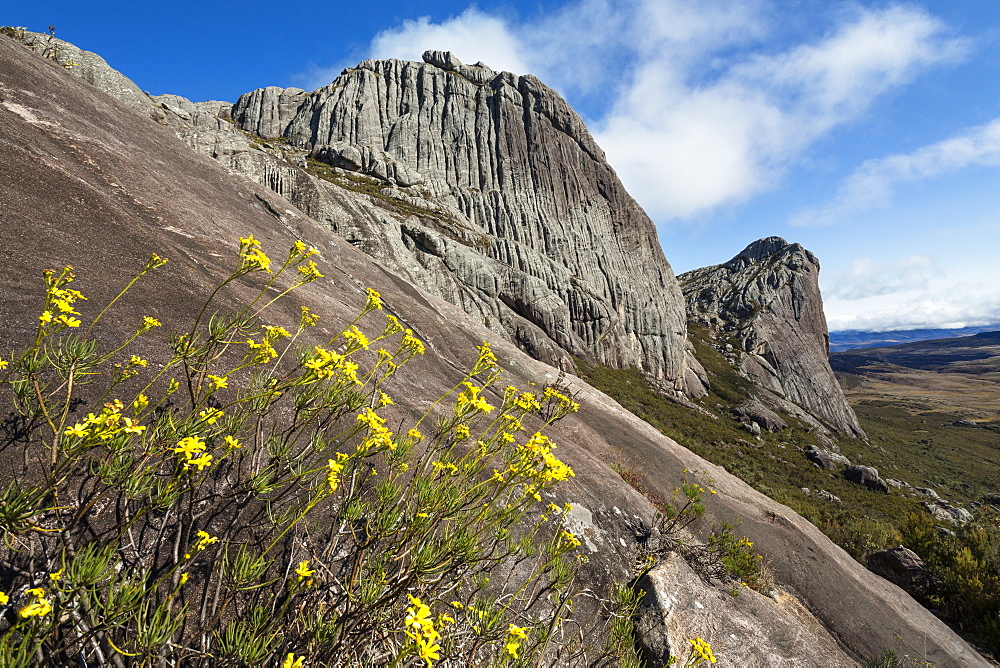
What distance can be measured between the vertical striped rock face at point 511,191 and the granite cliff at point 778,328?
25846 millimetres

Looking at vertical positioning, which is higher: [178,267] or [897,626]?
[178,267]

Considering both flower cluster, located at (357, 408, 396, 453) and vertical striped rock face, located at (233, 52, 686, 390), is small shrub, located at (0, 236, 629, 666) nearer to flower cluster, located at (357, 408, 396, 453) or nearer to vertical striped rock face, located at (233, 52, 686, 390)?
flower cluster, located at (357, 408, 396, 453)

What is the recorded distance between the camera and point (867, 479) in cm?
4588

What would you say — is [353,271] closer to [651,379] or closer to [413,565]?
[413,565]

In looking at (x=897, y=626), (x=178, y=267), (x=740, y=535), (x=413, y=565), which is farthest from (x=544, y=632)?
(x=897, y=626)

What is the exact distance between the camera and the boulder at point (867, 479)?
148 ft

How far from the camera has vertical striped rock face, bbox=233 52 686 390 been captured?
183 feet

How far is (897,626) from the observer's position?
893 cm

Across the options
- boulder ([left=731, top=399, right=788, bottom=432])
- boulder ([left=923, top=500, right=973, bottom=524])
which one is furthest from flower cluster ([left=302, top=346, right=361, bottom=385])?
boulder ([left=731, top=399, right=788, bottom=432])

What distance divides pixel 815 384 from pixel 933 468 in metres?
24.0

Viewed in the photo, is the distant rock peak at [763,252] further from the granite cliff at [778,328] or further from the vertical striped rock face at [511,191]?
the vertical striped rock face at [511,191]

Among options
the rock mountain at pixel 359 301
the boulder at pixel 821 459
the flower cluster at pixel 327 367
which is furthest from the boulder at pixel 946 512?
the flower cluster at pixel 327 367

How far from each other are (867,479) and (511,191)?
63700 millimetres

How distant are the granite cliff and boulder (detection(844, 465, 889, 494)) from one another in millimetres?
25563
